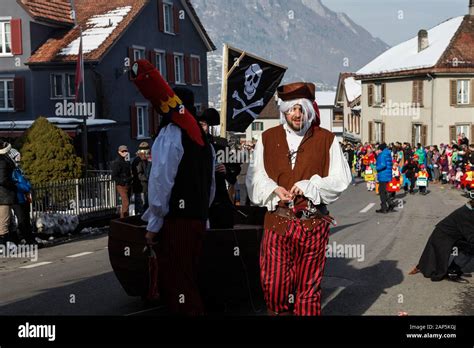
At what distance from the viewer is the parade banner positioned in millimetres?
9664

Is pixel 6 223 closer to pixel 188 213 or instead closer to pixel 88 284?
pixel 88 284

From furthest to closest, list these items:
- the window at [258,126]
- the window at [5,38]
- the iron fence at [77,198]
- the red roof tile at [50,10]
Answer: the window at [258,126]
the window at [5,38]
the red roof tile at [50,10]
the iron fence at [77,198]

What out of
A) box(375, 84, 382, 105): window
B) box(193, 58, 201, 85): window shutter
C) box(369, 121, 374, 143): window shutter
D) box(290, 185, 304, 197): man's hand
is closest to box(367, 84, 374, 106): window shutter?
box(375, 84, 382, 105): window

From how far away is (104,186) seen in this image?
52.3 feet

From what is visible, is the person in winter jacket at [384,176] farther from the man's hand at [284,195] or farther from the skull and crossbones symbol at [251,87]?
the man's hand at [284,195]

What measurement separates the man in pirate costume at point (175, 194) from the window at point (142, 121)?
32.3 meters

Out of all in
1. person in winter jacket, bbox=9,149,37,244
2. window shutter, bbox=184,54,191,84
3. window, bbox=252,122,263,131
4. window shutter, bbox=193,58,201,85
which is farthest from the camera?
window, bbox=252,122,263,131

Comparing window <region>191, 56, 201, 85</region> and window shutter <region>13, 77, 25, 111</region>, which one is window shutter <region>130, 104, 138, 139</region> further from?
window <region>191, 56, 201, 85</region>

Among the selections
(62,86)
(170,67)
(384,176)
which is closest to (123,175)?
(384,176)

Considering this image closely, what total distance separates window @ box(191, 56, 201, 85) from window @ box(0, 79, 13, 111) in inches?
476

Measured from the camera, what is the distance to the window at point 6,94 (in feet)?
113

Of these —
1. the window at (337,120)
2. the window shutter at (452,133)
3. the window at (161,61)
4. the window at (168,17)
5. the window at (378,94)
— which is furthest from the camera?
the window at (337,120)

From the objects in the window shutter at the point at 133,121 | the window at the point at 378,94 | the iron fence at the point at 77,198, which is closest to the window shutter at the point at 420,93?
the window at the point at 378,94

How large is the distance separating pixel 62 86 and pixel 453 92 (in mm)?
23900
